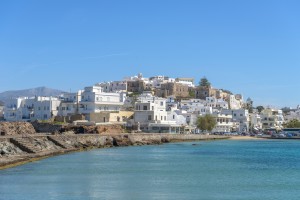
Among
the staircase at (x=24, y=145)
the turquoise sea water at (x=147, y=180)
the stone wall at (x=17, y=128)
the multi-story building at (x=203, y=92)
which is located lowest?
the turquoise sea water at (x=147, y=180)

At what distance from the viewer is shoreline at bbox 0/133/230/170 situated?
4409 centimetres

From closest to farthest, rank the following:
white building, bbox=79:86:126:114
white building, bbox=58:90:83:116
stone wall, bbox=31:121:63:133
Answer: stone wall, bbox=31:121:63:133, white building, bbox=79:86:126:114, white building, bbox=58:90:83:116

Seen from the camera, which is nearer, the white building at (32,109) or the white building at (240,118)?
the white building at (32,109)

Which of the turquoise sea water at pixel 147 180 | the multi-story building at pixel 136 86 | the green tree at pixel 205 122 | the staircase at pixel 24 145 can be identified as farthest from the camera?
the multi-story building at pixel 136 86

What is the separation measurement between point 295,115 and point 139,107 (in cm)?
8201

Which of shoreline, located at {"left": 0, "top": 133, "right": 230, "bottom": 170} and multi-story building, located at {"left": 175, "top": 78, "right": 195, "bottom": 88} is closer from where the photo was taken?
shoreline, located at {"left": 0, "top": 133, "right": 230, "bottom": 170}

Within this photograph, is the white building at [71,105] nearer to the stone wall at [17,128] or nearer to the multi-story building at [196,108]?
the stone wall at [17,128]

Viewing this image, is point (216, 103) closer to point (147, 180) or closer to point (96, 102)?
point (96, 102)

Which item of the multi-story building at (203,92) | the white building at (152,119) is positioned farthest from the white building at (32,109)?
the multi-story building at (203,92)

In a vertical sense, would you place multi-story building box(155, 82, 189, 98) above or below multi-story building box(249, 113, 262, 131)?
above

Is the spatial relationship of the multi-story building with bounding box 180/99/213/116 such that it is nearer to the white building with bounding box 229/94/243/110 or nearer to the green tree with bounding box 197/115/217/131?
the green tree with bounding box 197/115/217/131

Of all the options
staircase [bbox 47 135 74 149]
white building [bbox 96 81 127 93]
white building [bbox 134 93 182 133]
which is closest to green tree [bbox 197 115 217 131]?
white building [bbox 134 93 182 133]

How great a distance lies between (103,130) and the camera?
81.8 m

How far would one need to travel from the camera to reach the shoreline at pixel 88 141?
44088 millimetres
